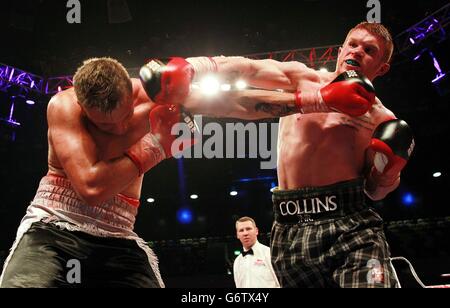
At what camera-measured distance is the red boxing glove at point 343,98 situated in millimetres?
2090

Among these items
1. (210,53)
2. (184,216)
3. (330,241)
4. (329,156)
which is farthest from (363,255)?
(184,216)

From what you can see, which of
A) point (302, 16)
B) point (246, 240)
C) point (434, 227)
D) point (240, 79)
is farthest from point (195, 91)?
point (434, 227)

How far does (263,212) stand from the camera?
1090cm

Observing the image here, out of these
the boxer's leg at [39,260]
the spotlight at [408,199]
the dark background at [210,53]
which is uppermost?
the dark background at [210,53]

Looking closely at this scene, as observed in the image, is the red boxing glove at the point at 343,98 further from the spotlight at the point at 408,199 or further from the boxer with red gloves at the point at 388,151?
the spotlight at the point at 408,199

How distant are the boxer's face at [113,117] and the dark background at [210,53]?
19.0ft

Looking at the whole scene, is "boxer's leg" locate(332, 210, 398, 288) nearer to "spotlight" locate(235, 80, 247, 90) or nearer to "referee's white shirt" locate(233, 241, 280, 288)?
"spotlight" locate(235, 80, 247, 90)

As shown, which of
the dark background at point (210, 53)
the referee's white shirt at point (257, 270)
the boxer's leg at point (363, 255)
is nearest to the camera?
the boxer's leg at point (363, 255)

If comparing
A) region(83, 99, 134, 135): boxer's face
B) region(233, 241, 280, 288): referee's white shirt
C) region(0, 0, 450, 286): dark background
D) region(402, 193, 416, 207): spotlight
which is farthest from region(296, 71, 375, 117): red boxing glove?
region(402, 193, 416, 207): spotlight

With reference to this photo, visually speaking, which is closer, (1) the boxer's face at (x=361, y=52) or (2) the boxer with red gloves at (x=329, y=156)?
(2) the boxer with red gloves at (x=329, y=156)

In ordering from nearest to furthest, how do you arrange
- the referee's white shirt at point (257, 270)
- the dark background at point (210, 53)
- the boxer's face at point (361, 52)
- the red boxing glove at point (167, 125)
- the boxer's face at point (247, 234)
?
1. the red boxing glove at point (167, 125)
2. the boxer's face at point (361, 52)
3. the referee's white shirt at point (257, 270)
4. the boxer's face at point (247, 234)
5. the dark background at point (210, 53)

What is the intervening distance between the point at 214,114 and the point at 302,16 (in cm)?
720

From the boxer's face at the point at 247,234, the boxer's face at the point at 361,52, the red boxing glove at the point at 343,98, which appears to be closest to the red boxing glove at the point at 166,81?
the red boxing glove at the point at 343,98
